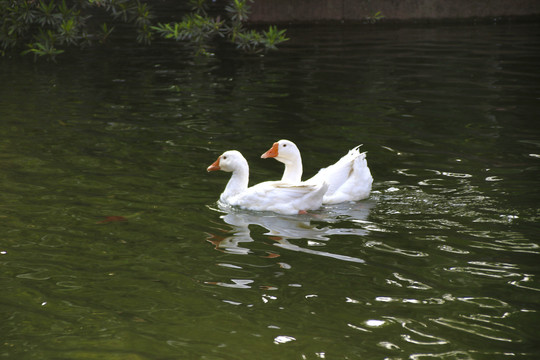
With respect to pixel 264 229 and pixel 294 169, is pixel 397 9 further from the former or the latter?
pixel 264 229

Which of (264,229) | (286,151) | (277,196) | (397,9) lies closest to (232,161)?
(286,151)

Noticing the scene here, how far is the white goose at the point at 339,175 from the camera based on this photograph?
8141 mm

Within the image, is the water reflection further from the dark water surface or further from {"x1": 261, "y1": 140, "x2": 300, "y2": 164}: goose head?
{"x1": 261, "y1": 140, "x2": 300, "y2": 164}: goose head

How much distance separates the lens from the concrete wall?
24.1m

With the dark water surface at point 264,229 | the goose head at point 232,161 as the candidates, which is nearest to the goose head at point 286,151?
the goose head at point 232,161

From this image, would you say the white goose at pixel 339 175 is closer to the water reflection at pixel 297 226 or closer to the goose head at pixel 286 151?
the goose head at pixel 286 151

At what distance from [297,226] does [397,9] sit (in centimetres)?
1821

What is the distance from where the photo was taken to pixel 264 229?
7410mm

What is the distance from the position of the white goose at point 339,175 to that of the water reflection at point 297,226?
0.39 ft

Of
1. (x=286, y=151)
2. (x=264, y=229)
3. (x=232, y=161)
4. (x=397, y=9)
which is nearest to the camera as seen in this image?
(x=264, y=229)

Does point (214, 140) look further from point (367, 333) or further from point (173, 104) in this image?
point (367, 333)

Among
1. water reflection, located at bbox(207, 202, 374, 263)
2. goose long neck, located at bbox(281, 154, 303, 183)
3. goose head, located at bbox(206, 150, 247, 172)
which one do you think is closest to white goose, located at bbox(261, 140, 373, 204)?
goose long neck, located at bbox(281, 154, 303, 183)

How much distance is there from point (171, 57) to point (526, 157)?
445 inches

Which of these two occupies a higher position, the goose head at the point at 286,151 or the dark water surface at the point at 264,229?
the goose head at the point at 286,151
